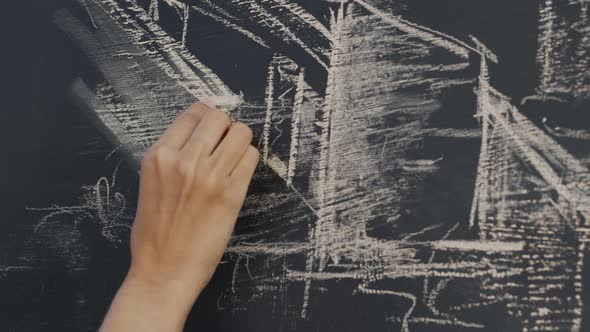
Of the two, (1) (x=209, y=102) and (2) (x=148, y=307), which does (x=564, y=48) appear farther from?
(2) (x=148, y=307)

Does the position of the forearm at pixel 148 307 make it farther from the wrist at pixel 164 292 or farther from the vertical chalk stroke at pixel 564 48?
the vertical chalk stroke at pixel 564 48

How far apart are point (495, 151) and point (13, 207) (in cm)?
60

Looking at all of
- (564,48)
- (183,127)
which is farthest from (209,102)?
(564,48)

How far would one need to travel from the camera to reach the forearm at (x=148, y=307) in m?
0.56

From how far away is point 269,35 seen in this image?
→ 66cm

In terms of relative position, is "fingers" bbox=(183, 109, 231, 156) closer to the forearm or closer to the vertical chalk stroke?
the forearm

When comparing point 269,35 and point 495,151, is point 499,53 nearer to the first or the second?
point 495,151

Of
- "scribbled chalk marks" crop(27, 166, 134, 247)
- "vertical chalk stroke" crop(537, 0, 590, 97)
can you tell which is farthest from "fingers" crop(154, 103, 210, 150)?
"vertical chalk stroke" crop(537, 0, 590, 97)

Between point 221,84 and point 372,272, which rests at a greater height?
point 221,84

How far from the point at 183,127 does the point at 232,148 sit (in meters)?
0.06

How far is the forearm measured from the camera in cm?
56

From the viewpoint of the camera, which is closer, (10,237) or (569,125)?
(569,125)

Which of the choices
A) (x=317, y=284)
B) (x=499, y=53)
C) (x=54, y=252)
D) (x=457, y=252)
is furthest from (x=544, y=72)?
(x=54, y=252)

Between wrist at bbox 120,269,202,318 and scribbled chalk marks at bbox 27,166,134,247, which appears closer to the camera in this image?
wrist at bbox 120,269,202,318
